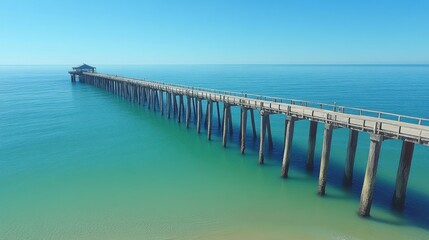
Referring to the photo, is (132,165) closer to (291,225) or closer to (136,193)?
(136,193)

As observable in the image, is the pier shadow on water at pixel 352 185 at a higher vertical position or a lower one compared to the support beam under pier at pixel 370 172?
lower

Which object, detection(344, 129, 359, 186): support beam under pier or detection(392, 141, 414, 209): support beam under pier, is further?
detection(344, 129, 359, 186): support beam under pier

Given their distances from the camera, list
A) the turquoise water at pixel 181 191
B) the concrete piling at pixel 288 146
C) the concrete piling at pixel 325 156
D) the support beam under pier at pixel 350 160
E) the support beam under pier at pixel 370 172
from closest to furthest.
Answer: the turquoise water at pixel 181 191
the support beam under pier at pixel 370 172
the concrete piling at pixel 325 156
the support beam under pier at pixel 350 160
the concrete piling at pixel 288 146

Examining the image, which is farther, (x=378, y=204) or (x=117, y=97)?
(x=117, y=97)

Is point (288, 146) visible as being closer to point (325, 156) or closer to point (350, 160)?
point (325, 156)

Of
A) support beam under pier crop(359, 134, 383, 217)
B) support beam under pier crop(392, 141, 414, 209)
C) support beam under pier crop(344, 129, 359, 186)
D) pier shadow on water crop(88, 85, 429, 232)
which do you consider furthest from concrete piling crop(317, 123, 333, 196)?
support beam under pier crop(392, 141, 414, 209)

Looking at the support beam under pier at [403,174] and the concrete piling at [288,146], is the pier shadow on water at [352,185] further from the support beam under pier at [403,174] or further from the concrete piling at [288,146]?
the concrete piling at [288,146]

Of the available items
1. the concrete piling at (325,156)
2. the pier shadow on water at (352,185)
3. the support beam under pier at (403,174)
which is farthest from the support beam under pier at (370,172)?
the concrete piling at (325,156)

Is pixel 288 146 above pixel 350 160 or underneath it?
above

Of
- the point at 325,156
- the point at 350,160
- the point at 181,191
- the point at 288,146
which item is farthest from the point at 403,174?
the point at 181,191

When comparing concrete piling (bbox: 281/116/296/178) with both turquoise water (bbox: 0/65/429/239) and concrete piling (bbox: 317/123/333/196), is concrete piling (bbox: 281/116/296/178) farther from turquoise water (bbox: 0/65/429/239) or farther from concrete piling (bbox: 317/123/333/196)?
concrete piling (bbox: 317/123/333/196)

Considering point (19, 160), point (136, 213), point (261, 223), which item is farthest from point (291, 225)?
point (19, 160)
